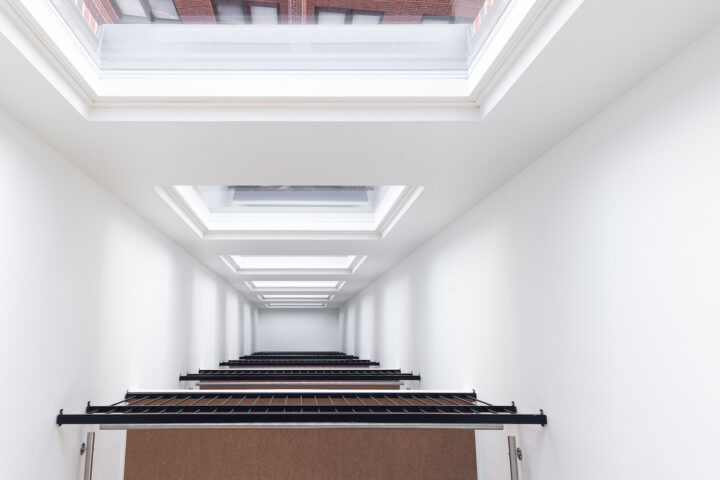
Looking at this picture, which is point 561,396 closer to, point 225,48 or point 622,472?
point 622,472

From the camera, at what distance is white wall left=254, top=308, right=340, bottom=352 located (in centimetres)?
1250

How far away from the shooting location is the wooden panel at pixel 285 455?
2510mm

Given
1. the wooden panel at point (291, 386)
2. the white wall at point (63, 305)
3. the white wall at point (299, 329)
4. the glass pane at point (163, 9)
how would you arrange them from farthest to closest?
the white wall at point (299, 329) < the wooden panel at point (291, 386) < the white wall at point (63, 305) < the glass pane at point (163, 9)

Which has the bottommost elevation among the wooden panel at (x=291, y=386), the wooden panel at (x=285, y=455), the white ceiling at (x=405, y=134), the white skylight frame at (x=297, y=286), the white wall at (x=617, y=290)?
the wooden panel at (x=285, y=455)

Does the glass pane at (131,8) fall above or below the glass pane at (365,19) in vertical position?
above

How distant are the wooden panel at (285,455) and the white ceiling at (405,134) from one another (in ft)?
3.97

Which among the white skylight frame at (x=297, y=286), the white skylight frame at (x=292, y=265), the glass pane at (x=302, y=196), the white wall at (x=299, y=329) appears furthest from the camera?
the white wall at (x=299, y=329)

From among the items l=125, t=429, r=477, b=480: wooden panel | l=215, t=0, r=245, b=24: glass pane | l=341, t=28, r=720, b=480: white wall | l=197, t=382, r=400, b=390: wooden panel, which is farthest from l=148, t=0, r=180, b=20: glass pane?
l=197, t=382, r=400, b=390: wooden panel

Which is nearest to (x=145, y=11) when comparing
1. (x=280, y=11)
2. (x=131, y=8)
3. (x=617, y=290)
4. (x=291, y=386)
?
(x=131, y=8)

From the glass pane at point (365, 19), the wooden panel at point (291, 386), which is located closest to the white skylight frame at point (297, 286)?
the wooden panel at point (291, 386)

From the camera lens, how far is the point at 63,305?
6.80 feet

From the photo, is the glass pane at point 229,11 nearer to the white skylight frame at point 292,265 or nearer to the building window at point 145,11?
the building window at point 145,11

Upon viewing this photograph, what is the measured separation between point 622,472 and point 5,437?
1898 millimetres

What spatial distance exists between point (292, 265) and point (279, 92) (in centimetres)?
410
